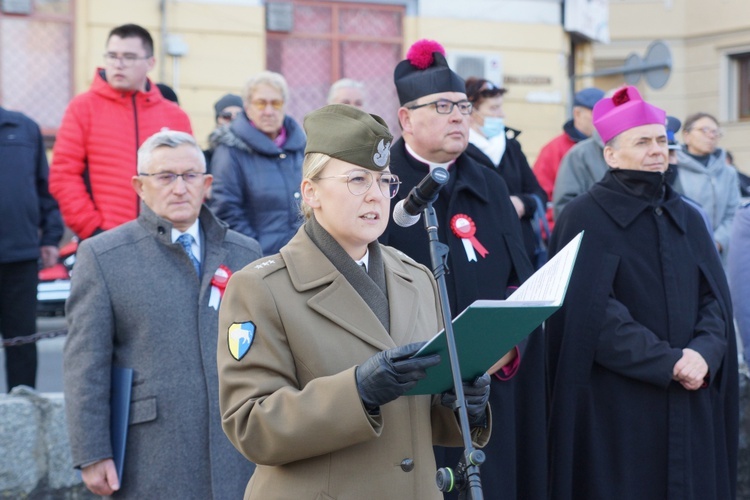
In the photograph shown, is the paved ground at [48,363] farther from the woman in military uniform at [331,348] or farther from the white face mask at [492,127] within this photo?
the woman in military uniform at [331,348]

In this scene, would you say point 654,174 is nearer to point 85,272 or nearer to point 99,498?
point 85,272

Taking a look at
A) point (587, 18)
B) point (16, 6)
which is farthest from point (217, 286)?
point (587, 18)

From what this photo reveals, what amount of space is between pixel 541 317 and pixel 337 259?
0.63 meters

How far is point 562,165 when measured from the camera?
288 inches

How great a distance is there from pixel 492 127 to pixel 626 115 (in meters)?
1.67

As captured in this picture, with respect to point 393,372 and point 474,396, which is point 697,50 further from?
point 393,372

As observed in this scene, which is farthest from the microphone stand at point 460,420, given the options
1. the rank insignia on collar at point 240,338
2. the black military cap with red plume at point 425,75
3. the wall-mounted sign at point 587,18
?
the wall-mounted sign at point 587,18

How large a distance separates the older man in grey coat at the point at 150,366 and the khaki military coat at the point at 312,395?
1.25m

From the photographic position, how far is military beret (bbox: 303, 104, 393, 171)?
3.20 metres

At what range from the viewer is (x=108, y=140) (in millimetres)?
6422

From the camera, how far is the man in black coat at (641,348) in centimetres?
505

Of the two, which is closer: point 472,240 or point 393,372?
point 393,372

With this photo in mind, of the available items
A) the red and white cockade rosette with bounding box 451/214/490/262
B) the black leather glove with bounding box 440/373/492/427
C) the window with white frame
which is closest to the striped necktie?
the red and white cockade rosette with bounding box 451/214/490/262

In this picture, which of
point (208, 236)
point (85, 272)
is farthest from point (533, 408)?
point (85, 272)
